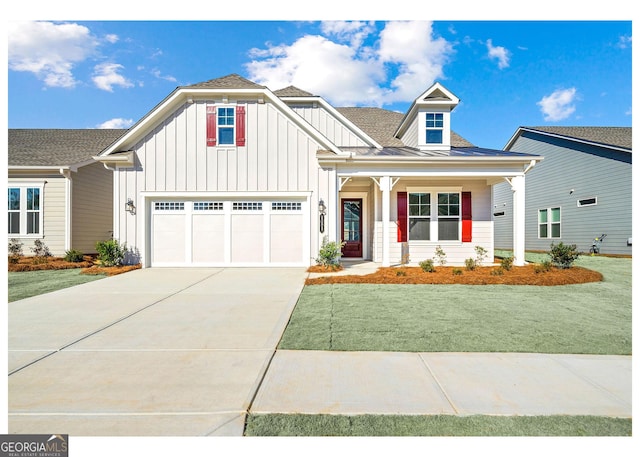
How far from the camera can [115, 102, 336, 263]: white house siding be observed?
10.5 m

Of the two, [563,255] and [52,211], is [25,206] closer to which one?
[52,211]

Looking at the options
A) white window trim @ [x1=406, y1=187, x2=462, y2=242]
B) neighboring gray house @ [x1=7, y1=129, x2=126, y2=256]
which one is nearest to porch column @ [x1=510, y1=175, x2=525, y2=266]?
white window trim @ [x1=406, y1=187, x2=462, y2=242]

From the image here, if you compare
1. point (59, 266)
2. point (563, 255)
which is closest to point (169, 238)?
point (59, 266)

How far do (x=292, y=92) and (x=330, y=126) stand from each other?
92.1 inches

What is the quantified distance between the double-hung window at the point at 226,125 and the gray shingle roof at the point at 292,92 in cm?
389

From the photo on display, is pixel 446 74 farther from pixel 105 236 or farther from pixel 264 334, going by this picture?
pixel 105 236

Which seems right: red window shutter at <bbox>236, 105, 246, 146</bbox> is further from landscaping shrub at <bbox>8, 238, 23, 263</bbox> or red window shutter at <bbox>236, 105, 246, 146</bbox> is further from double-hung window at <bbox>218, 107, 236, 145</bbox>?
landscaping shrub at <bbox>8, 238, 23, 263</bbox>

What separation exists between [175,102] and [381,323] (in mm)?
9091

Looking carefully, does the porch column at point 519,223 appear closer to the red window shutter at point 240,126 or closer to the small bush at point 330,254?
the small bush at point 330,254

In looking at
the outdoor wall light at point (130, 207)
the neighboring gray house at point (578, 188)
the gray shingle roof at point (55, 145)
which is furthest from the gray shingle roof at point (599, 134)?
the gray shingle roof at point (55, 145)

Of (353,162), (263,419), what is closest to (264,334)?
(263,419)

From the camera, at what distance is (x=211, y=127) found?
1046 centimetres

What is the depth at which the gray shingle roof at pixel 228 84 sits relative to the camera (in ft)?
33.7

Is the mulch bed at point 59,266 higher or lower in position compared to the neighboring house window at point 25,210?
lower
